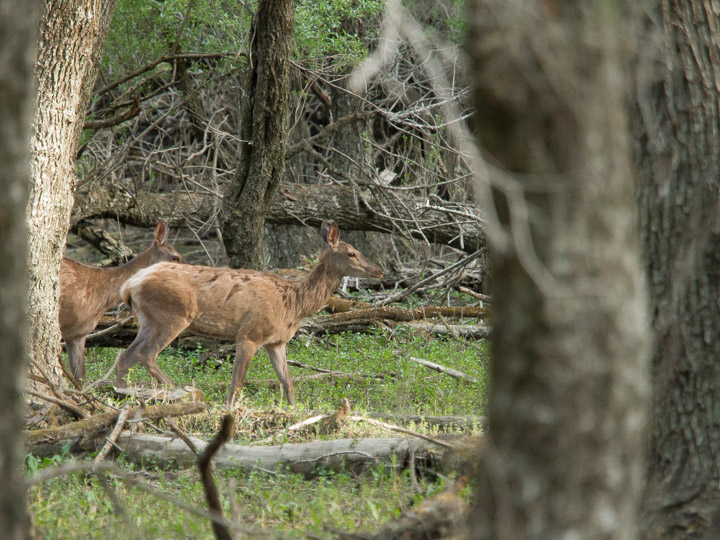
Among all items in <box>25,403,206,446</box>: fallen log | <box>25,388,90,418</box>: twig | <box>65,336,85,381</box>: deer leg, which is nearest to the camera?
<box>25,403,206,446</box>: fallen log

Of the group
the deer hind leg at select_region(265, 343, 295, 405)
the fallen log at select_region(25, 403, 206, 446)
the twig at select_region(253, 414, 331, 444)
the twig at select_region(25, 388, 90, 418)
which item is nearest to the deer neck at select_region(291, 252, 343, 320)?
the deer hind leg at select_region(265, 343, 295, 405)

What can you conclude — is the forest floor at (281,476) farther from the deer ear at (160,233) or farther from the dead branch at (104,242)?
the dead branch at (104,242)

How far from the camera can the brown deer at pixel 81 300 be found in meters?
9.70

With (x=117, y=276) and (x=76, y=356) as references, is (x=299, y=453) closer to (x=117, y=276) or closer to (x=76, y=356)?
(x=76, y=356)

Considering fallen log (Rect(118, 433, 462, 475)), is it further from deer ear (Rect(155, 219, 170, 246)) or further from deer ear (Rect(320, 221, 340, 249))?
deer ear (Rect(155, 219, 170, 246))

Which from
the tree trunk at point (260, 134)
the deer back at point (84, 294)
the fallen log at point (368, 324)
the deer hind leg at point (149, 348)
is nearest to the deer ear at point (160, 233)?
the deer back at point (84, 294)

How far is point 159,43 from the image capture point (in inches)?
461

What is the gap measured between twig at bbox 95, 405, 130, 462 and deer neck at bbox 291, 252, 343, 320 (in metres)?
4.06

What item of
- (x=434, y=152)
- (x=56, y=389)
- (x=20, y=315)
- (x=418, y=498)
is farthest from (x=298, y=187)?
(x=20, y=315)

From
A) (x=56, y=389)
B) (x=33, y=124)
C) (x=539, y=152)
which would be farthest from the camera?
(x=33, y=124)

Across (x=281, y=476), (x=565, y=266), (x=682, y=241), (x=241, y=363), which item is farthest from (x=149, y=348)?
(x=565, y=266)

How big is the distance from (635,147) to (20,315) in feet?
8.97

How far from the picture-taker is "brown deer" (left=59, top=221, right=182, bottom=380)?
31.8 feet

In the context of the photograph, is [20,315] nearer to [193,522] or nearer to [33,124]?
[193,522]
